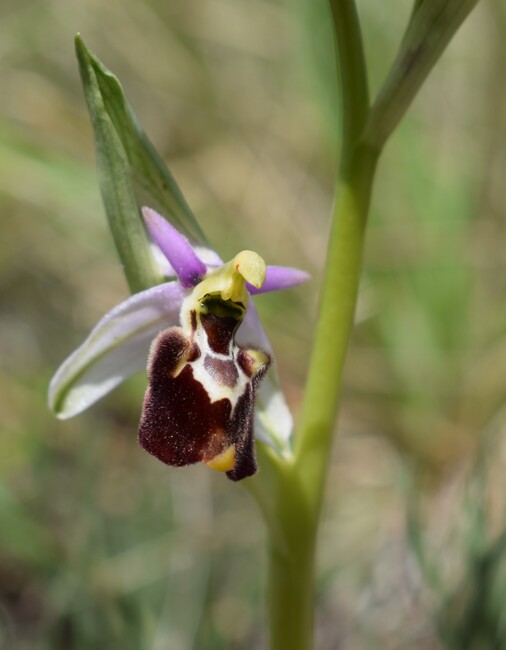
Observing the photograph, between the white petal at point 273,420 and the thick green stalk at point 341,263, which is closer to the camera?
the thick green stalk at point 341,263

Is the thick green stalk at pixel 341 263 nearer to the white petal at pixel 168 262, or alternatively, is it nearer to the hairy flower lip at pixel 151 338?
the hairy flower lip at pixel 151 338

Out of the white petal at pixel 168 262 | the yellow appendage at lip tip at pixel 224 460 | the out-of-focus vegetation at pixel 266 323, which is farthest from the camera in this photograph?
the out-of-focus vegetation at pixel 266 323

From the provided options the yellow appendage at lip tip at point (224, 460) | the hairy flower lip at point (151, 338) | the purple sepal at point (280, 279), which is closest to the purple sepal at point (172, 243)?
the hairy flower lip at point (151, 338)

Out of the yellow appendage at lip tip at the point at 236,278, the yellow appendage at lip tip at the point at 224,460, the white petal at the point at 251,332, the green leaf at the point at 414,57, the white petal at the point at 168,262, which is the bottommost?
the yellow appendage at lip tip at the point at 224,460

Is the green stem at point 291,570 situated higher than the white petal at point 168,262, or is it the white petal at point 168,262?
the white petal at point 168,262

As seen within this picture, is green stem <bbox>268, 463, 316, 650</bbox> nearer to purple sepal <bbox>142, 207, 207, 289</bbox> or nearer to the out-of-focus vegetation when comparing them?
purple sepal <bbox>142, 207, 207, 289</bbox>

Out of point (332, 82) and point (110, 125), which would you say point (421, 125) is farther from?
point (110, 125)

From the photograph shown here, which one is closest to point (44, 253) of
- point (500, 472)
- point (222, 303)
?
point (500, 472)
